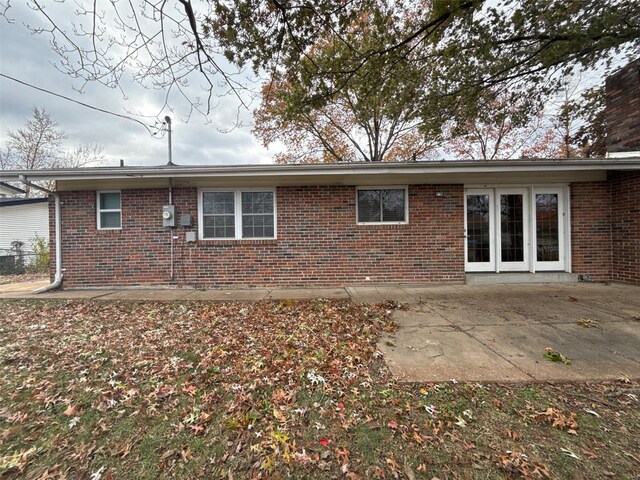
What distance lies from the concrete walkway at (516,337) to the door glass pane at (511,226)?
5.17ft

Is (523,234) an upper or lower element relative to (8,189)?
lower

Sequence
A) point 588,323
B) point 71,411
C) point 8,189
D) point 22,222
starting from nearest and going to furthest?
point 71,411
point 588,323
point 8,189
point 22,222

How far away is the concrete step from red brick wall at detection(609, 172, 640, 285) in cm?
95

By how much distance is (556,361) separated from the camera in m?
2.78

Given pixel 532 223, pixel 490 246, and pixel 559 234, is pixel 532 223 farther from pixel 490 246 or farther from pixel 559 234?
pixel 490 246

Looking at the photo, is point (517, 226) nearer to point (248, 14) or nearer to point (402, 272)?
point (402, 272)

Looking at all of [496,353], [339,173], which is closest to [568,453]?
[496,353]

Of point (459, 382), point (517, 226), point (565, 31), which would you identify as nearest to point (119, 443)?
point (459, 382)

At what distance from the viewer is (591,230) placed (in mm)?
6695

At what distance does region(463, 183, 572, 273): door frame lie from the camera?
267 inches

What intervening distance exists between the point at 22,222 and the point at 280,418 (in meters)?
21.6

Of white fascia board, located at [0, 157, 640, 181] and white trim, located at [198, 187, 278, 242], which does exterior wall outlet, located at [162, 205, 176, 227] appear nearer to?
white trim, located at [198, 187, 278, 242]

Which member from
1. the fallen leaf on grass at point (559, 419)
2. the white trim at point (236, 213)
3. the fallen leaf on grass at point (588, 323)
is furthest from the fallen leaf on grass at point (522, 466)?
the white trim at point (236, 213)

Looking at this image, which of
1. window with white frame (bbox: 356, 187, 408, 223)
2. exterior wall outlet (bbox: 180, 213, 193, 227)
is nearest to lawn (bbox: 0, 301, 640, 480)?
exterior wall outlet (bbox: 180, 213, 193, 227)
